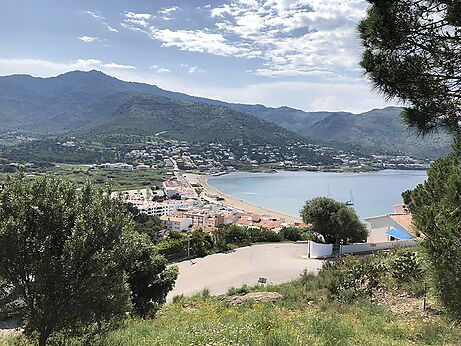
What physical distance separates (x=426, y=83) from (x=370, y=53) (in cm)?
57

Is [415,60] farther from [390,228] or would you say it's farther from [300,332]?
[390,228]

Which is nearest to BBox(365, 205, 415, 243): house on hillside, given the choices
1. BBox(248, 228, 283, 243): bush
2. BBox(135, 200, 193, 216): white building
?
BBox(248, 228, 283, 243): bush

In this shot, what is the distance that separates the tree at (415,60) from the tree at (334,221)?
1770cm

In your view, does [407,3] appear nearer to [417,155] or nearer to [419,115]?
[419,115]

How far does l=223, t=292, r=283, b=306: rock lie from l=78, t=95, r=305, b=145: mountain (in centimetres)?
13596

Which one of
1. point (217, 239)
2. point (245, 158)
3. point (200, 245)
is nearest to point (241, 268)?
point (200, 245)

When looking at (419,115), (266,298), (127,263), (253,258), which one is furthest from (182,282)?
(419,115)

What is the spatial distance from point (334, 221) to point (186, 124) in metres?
150

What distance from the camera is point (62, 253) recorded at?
14.1ft

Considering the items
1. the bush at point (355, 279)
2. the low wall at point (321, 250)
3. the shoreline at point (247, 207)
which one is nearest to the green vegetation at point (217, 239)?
the low wall at point (321, 250)

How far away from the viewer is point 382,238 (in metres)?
22.1

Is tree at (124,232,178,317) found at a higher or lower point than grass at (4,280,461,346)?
lower

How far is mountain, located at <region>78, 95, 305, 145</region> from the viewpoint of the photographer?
496ft

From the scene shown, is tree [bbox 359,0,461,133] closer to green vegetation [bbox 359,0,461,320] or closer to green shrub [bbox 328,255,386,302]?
green vegetation [bbox 359,0,461,320]
